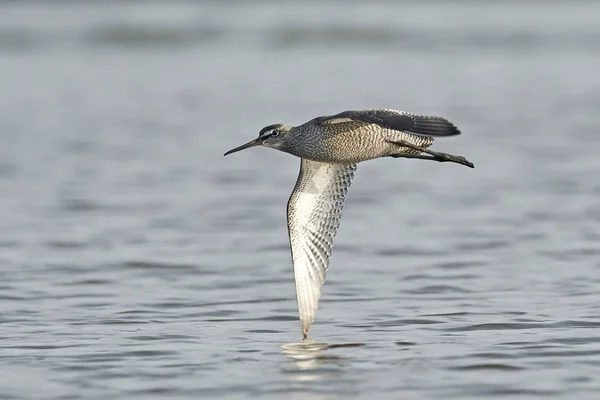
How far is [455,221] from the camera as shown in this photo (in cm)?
1480

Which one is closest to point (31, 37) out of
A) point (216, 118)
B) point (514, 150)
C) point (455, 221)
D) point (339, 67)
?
point (339, 67)

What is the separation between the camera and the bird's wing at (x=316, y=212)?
10359 mm

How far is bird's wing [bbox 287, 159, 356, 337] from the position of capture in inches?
408

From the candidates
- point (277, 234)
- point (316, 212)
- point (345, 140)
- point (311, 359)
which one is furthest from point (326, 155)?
point (277, 234)

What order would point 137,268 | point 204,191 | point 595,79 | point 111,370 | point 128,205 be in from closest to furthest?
point 111,370 → point 137,268 → point 128,205 → point 204,191 → point 595,79

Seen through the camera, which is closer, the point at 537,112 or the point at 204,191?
the point at 204,191

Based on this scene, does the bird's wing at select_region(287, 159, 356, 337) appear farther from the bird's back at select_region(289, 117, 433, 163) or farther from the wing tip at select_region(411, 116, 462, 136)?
the wing tip at select_region(411, 116, 462, 136)

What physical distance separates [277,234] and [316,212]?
12.3ft

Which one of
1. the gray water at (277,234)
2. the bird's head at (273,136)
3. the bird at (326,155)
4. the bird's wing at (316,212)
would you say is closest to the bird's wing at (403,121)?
the bird at (326,155)

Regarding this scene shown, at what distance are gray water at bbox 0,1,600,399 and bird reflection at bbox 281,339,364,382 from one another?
3cm

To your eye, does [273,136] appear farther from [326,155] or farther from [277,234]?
[277,234]

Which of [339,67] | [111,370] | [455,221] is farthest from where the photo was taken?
[339,67]

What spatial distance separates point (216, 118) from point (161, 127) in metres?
1.34

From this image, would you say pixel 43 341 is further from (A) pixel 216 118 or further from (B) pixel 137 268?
(A) pixel 216 118
